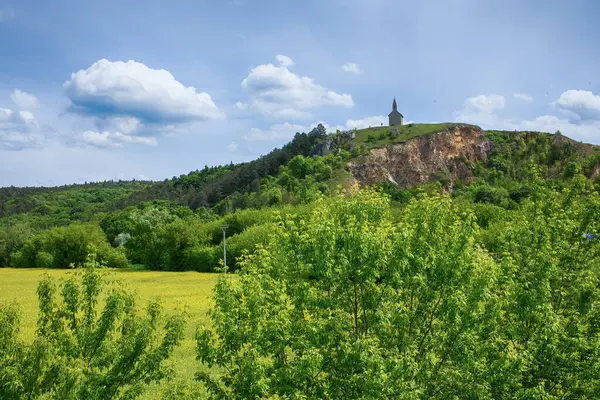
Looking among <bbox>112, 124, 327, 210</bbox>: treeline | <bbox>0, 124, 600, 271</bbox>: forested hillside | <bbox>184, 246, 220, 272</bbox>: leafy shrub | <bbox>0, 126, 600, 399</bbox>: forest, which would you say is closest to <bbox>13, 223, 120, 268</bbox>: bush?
<bbox>0, 124, 600, 271</bbox>: forested hillside

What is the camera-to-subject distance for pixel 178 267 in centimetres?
8562

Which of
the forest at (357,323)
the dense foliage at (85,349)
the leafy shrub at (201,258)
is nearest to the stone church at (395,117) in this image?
the leafy shrub at (201,258)

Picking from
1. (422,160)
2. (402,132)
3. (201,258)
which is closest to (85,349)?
(201,258)

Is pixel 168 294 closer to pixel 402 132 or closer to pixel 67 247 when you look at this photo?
pixel 67 247

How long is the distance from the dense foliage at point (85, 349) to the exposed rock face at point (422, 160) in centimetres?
12126

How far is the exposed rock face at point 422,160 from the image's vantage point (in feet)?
438

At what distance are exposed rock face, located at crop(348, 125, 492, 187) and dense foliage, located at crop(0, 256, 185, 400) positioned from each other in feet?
398

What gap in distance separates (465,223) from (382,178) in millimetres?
122141

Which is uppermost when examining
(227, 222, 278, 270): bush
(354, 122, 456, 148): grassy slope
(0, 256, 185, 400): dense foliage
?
(354, 122, 456, 148): grassy slope

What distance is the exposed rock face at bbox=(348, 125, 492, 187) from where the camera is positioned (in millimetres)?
133625

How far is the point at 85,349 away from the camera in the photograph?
10992 millimetres

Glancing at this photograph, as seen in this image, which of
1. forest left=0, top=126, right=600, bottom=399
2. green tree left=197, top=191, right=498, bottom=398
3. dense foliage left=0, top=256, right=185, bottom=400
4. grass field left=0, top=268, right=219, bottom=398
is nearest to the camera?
dense foliage left=0, top=256, right=185, bottom=400

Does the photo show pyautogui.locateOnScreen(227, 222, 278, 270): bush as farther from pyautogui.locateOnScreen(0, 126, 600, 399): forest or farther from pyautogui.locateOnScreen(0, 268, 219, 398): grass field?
pyautogui.locateOnScreen(0, 126, 600, 399): forest

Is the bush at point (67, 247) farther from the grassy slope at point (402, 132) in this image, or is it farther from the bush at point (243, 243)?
the grassy slope at point (402, 132)
